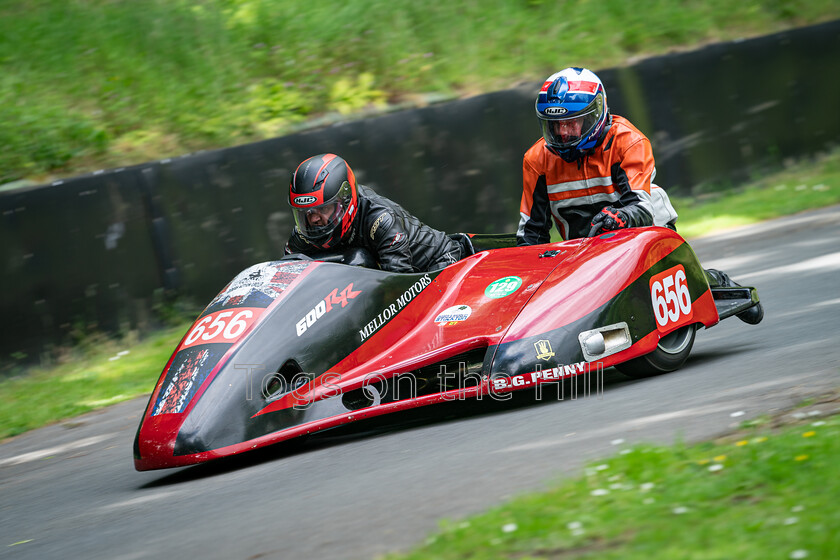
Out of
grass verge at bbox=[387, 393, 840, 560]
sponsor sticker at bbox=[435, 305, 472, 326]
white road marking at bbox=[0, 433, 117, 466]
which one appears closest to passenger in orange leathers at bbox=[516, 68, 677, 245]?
sponsor sticker at bbox=[435, 305, 472, 326]

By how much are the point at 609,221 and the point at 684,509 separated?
3.10 metres

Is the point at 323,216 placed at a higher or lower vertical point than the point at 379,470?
higher

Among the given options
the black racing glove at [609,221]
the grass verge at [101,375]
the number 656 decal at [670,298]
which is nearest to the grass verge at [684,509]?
the number 656 decal at [670,298]

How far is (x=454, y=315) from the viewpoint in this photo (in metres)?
5.67

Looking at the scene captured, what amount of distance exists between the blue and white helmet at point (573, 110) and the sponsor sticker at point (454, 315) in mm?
1367

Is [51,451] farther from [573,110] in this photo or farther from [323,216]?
[573,110]

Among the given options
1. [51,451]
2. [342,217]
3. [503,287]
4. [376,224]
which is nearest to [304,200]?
[342,217]

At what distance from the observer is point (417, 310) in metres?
5.84

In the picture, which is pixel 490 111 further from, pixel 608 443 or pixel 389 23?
pixel 608 443

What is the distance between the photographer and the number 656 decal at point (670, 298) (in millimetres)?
5641

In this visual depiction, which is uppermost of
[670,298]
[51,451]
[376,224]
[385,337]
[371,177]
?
[371,177]

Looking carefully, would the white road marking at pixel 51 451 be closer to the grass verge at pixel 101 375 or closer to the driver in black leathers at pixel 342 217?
the grass verge at pixel 101 375

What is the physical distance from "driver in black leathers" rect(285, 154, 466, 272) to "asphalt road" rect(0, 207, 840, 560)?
103 cm

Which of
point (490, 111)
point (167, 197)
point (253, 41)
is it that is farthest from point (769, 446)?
point (253, 41)
